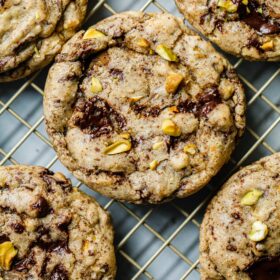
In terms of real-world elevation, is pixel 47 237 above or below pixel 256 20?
below

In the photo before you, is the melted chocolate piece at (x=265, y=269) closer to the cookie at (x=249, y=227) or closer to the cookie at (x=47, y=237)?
the cookie at (x=249, y=227)

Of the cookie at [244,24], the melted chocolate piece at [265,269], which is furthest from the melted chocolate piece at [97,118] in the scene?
the melted chocolate piece at [265,269]

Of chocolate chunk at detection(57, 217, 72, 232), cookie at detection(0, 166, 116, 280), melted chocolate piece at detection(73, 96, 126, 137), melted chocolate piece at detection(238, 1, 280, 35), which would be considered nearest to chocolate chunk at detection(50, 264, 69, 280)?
cookie at detection(0, 166, 116, 280)

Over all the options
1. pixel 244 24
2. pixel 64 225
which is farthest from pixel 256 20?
pixel 64 225

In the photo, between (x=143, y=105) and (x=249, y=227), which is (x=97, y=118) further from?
(x=249, y=227)

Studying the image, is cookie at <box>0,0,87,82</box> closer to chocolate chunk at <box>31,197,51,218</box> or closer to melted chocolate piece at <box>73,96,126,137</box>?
melted chocolate piece at <box>73,96,126,137</box>
